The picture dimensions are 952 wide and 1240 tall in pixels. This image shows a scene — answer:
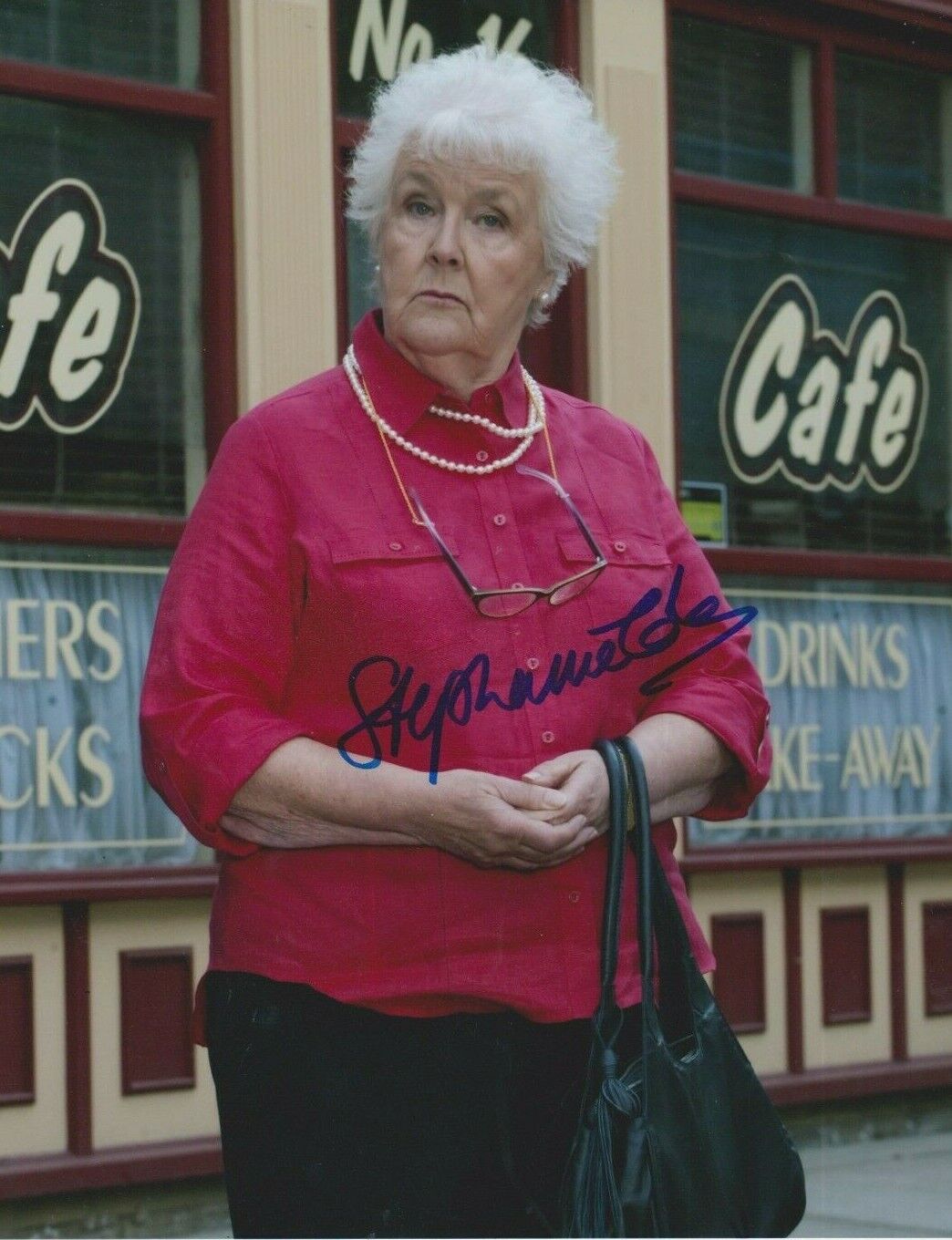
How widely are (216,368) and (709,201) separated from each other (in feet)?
7.01

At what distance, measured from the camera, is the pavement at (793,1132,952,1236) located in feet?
21.7

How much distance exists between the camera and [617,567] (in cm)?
301

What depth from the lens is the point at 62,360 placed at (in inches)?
253

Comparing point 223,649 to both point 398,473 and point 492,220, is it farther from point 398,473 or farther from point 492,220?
point 492,220

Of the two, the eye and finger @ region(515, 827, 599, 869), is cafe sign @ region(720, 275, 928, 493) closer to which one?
the eye

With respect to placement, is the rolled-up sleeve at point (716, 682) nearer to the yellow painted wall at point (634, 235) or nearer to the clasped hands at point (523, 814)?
the clasped hands at point (523, 814)

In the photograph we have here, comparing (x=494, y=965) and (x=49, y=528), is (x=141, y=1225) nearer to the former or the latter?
(x=49, y=528)

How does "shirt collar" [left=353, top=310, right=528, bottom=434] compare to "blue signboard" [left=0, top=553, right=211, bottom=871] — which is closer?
"shirt collar" [left=353, top=310, right=528, bottom=434]

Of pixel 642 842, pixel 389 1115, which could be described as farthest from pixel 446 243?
pixel 389 1115

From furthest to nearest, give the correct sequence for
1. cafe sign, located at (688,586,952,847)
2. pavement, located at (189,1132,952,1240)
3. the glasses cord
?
cafe sign, located at (688,586,952,847), pavement, located at (189,1132,952,1240), the glasses cord

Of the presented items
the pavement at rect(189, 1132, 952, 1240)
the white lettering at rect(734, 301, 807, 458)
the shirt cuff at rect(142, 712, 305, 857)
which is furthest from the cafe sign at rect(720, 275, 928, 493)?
the shirt cuff at rect(142, 712, 305, 857)

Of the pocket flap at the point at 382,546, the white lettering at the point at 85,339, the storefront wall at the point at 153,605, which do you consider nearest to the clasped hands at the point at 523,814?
the pocket flap at the point at 382,546

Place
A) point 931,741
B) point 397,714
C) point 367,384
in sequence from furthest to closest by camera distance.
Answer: point 931,741 → point 367,384 → point 397,714

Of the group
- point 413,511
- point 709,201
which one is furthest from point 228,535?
point 709,201
